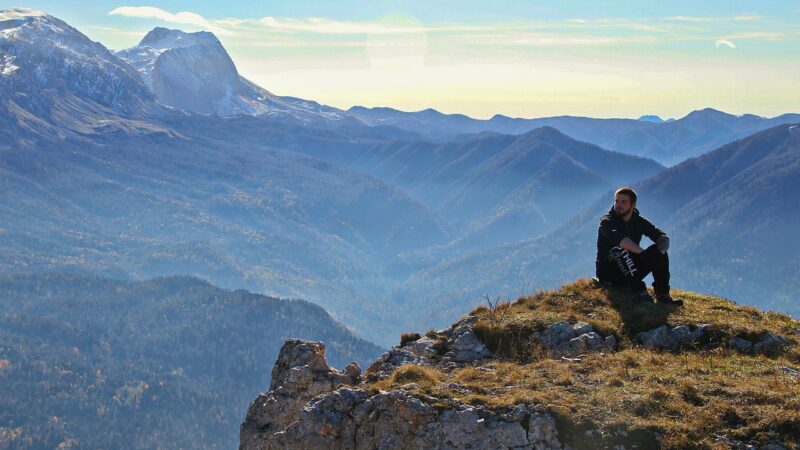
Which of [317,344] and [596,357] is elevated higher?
[596,357]

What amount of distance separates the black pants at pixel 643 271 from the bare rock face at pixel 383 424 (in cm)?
901

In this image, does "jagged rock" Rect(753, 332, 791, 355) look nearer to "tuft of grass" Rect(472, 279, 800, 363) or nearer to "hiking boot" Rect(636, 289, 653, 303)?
"tuft of grass" Rect(472, 279, 800, 363)

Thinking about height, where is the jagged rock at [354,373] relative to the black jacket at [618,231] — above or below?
below

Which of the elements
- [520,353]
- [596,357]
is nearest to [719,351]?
[596,357]

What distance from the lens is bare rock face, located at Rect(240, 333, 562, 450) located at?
642 inches

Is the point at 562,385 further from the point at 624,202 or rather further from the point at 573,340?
the point at 624,202

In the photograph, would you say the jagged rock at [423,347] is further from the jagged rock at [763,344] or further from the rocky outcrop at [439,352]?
the jagged rock at [763,344]

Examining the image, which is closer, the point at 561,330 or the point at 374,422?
the point at 374,422

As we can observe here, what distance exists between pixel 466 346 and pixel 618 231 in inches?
245

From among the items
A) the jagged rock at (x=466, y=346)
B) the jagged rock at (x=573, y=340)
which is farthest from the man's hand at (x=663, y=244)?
the jagged rock at (x=466, y=346)

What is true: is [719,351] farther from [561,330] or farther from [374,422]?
[374,422]

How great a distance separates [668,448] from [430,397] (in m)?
4.97

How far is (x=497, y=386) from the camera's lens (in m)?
18.4

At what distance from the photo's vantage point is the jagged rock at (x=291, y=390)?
19.6m
